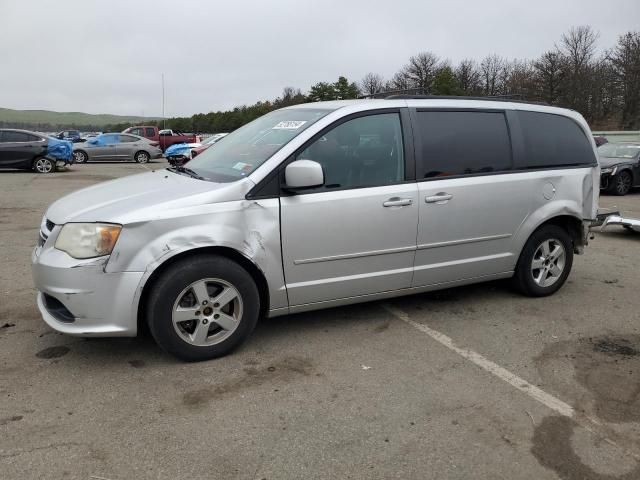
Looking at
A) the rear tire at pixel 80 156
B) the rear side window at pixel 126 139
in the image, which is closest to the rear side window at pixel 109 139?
the rear side window at pixel 126 139

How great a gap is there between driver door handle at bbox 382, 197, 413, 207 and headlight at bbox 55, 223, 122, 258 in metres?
1.91

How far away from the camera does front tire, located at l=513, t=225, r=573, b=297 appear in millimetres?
5035

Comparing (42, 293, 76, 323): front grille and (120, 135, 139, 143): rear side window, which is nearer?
(42, 293, 76, 323): front grille

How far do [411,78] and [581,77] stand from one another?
2161 cm

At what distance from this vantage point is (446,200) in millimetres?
4418

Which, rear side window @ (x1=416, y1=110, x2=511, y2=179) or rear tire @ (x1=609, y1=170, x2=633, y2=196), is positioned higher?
rear side window @ (x1=416, y1=110, x2=511, y2=179)

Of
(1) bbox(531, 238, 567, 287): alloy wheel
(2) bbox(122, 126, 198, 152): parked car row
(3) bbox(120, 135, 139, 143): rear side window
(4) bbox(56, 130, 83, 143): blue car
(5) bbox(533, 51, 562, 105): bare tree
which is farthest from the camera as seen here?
(5) bbox(533, 51, 562, 105): bare tree

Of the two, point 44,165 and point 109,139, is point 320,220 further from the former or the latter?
point 109,139

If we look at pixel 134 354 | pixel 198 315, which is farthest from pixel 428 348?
pixel 134 354

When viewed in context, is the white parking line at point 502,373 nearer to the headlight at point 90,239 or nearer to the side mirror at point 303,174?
the side mirror at point 303,174

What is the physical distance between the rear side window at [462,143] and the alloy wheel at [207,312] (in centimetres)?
178

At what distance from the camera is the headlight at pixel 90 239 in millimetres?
3398

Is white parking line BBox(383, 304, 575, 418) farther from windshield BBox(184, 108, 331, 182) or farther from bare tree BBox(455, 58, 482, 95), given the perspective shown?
bare tree BBox(455, 58, 482, 95)

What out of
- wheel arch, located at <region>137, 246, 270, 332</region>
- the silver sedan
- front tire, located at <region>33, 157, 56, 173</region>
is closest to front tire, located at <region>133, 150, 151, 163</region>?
the silver sedan
